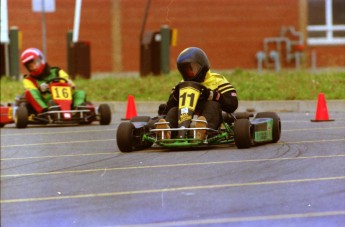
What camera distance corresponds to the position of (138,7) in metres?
30.6

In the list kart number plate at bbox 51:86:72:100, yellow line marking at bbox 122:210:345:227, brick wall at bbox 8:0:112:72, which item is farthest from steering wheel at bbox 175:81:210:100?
brick wall at bbox 8:0:112:72

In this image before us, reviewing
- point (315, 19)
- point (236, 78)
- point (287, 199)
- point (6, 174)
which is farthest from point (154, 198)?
point (315, 19)

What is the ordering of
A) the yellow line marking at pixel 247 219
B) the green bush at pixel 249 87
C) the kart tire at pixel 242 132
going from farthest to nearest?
the green bush at pixel 249 87
the kart tire at pixel 242 132
the yellow line marking at pixel 247 219

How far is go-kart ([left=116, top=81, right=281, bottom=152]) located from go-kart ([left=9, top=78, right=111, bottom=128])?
4.49 m

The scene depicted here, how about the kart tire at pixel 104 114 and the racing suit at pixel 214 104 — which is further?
the kart tire at pixel 104 114

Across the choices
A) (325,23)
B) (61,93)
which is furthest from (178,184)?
(325,23)

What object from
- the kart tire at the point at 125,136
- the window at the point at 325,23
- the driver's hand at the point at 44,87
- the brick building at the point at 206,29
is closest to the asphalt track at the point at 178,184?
the kart tire at the point at 125,136

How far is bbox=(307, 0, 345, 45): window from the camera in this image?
95.9 ft

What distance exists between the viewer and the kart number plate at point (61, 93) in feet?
52.3

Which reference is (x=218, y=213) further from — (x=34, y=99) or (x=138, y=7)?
(x=138, y=7)

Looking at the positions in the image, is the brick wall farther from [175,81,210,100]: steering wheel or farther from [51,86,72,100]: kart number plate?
[175,81,210,100]: steering wheel

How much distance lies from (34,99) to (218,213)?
9.44 metres

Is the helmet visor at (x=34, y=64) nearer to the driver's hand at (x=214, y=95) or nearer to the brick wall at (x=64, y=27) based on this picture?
the driver's hand at (x=214, y=95)

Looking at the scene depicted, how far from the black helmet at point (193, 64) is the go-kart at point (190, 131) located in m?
0.15
